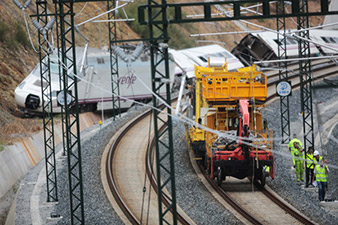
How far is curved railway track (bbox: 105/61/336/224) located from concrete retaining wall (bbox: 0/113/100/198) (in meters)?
3.76

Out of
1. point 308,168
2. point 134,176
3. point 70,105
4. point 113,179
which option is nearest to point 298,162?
point 308,168

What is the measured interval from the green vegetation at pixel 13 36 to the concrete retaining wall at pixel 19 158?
43.1 feet

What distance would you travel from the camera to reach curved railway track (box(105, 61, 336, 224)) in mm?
19000

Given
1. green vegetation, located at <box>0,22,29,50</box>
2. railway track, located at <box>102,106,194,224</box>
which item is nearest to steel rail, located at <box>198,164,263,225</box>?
railway track, located at <box>102,106,194,224</box>

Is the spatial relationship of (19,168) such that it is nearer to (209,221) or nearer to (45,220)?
(45,220)

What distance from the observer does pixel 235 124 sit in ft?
75.1

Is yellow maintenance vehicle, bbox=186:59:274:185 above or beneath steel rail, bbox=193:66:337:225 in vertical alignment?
above

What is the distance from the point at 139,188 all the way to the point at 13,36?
1035 inches

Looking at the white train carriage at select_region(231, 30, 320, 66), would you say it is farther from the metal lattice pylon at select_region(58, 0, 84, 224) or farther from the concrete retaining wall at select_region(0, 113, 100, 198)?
the metal lattice pylon at select_region(58, 0, 84, 224)

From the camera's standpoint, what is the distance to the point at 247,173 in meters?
22.0

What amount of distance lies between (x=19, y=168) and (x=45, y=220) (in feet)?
24.6

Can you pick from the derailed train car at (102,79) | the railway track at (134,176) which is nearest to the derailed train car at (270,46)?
the derailed train car at (102,79)

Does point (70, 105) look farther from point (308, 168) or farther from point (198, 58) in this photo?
point (198, 58)

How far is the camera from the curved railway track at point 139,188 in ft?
62.3
